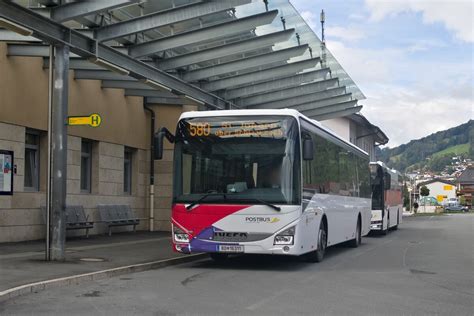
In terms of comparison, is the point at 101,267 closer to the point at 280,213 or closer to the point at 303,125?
the point at 280,213

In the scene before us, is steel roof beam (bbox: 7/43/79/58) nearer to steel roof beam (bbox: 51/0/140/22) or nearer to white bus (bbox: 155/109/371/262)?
steel roof beam (bbox: 51/0/140/22)

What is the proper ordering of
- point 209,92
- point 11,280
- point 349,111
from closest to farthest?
point 11,280
point 209,92
point 349,111

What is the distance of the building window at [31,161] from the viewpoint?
18.8 m

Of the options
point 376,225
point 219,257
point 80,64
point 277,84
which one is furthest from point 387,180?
point 80,64

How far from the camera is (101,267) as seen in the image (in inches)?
496

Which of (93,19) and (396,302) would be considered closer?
(396,302)

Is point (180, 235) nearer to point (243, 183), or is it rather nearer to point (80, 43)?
point (243, 183)

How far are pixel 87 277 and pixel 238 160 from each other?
3678 mm

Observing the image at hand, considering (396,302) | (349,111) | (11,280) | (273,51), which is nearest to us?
(396,302)

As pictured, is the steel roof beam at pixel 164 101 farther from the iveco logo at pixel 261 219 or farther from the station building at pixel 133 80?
the iveco logo at pixel 261 219

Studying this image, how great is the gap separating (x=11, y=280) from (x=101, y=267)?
2401 millimetres

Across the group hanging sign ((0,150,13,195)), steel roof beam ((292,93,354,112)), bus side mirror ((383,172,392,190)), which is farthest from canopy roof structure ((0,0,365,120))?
bus side mirror ((383,172,392,190))

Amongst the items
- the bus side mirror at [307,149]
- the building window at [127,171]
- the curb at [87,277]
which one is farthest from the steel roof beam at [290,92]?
the bus side mirror at [307,149]

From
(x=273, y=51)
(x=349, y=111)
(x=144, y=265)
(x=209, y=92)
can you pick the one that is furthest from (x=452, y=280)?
(x=349, y=111)
